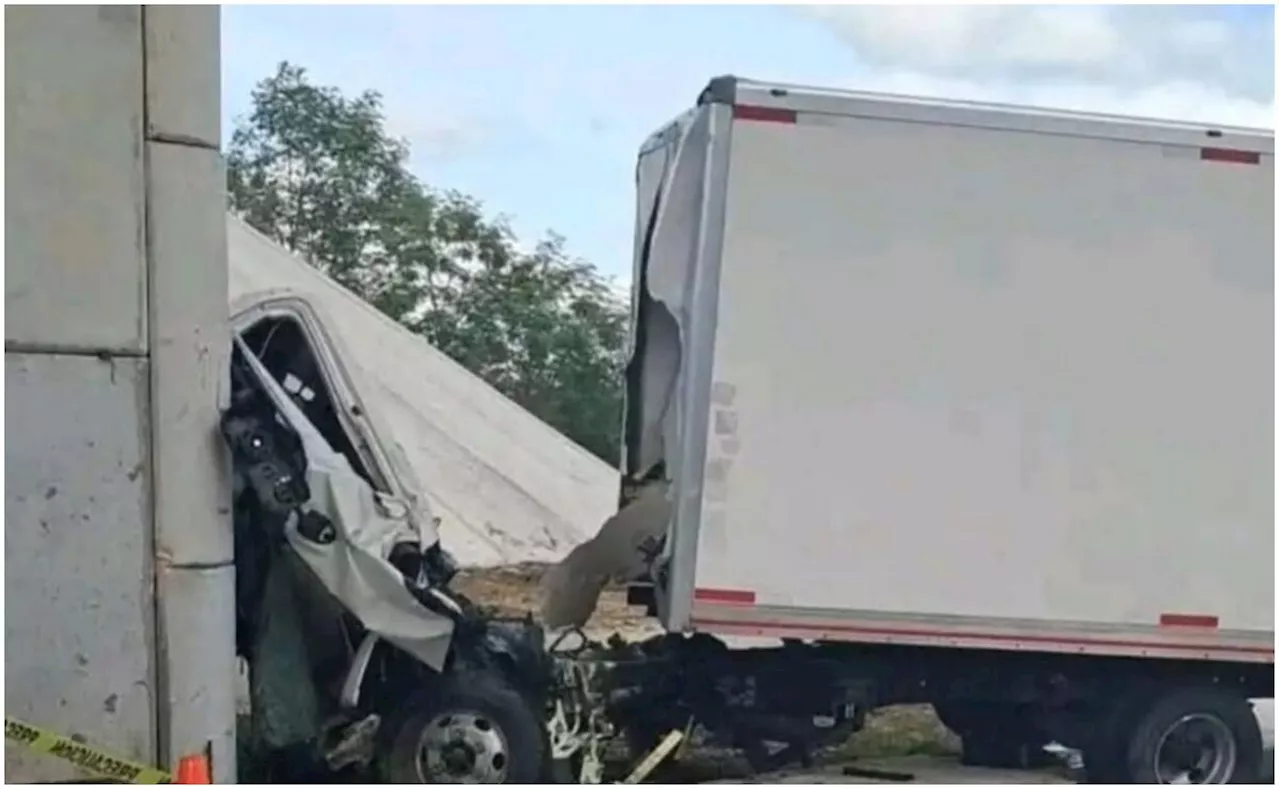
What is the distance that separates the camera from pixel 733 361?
9125mm

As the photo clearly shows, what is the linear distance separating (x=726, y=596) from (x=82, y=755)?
3.03 metres

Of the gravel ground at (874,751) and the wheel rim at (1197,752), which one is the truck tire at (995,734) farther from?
the wheel rim at (1197,752)

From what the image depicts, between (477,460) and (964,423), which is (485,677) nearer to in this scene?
(964,423)

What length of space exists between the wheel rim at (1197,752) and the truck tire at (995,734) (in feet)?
2.10

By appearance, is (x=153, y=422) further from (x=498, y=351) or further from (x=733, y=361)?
(x=498, y=351)

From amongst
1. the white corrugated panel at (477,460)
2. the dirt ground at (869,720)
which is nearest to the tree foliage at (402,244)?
the white corrugated panel at (477,460)

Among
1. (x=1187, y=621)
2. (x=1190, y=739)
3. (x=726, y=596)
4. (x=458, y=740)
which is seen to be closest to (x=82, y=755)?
(x=458, y=740)

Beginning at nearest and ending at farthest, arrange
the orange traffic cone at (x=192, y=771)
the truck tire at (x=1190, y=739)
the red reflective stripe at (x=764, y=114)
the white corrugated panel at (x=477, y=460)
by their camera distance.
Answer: the orange traffic cone at (x=192, y=771) → the red reflective stripe at (x=764, y=114) → the truck tire at (x=1190, y=739) → the white corrugated panel at (x=477, y=460)

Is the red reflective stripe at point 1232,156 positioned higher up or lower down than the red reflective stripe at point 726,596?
higher up

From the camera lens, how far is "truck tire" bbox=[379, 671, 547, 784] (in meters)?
8.69

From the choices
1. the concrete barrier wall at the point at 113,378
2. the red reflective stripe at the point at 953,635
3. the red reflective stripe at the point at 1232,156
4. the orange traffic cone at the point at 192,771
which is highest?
the red reflective stripe at the point at 1232,156

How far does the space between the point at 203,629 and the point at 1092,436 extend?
4343mm

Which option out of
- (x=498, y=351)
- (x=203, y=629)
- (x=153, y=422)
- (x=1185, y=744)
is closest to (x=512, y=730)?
(x=203, y=629)

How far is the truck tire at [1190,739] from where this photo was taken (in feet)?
31.9
